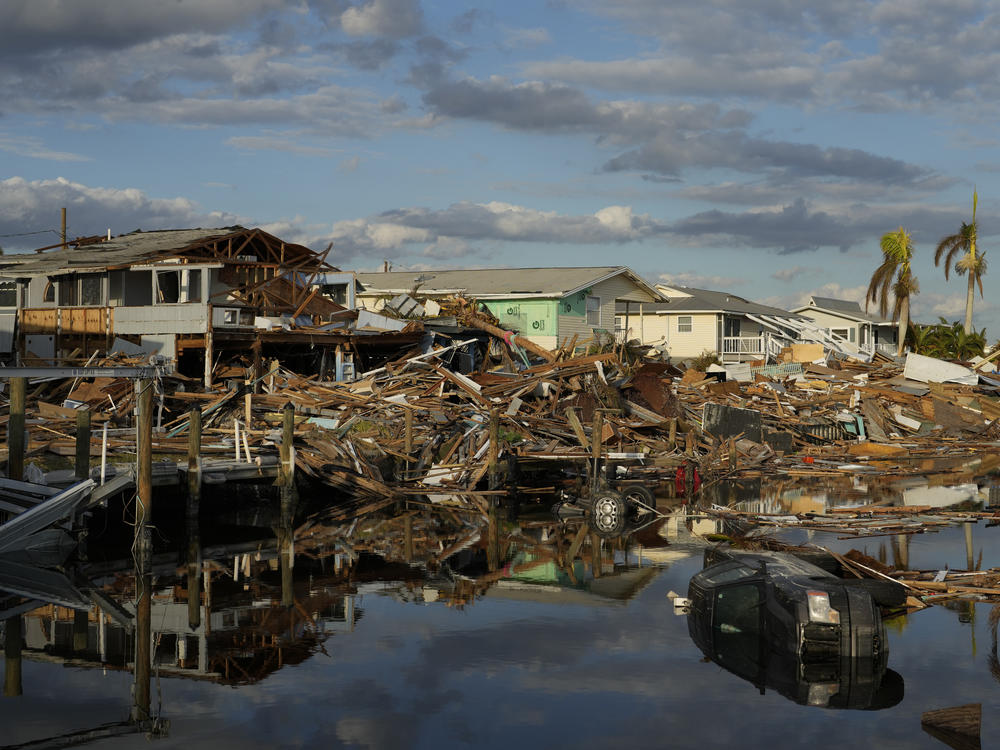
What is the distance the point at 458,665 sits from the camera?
594 inches

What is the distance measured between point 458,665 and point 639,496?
12882 millimetres

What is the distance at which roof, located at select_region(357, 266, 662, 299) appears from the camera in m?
50.6

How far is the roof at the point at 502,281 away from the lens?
166 ft

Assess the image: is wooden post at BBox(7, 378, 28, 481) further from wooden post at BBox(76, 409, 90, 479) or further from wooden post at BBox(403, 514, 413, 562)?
wooden post at BBox(403, 514, 413, 562)

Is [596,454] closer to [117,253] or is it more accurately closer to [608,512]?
[608,512]

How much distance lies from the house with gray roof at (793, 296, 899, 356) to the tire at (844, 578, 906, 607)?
51355 mm

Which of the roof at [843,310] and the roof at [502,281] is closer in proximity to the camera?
the roof at [502,281]

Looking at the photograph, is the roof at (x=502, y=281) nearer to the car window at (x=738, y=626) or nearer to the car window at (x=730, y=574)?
the car window at (x=730, y=574)

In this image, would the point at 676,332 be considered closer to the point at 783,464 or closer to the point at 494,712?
the point at 783,464

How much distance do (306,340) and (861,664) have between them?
2675cm

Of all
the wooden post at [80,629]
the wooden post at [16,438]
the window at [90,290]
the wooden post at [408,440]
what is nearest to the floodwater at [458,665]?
the wooden post at [80,629]

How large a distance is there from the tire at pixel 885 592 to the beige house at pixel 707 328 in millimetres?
41948

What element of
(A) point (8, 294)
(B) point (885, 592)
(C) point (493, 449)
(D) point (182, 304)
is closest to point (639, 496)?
(C) point (493, 449)

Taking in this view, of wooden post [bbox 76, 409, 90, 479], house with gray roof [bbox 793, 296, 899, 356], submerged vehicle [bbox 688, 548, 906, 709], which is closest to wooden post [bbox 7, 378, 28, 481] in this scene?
wooden post [bbox 76, 409, 90, 479]
